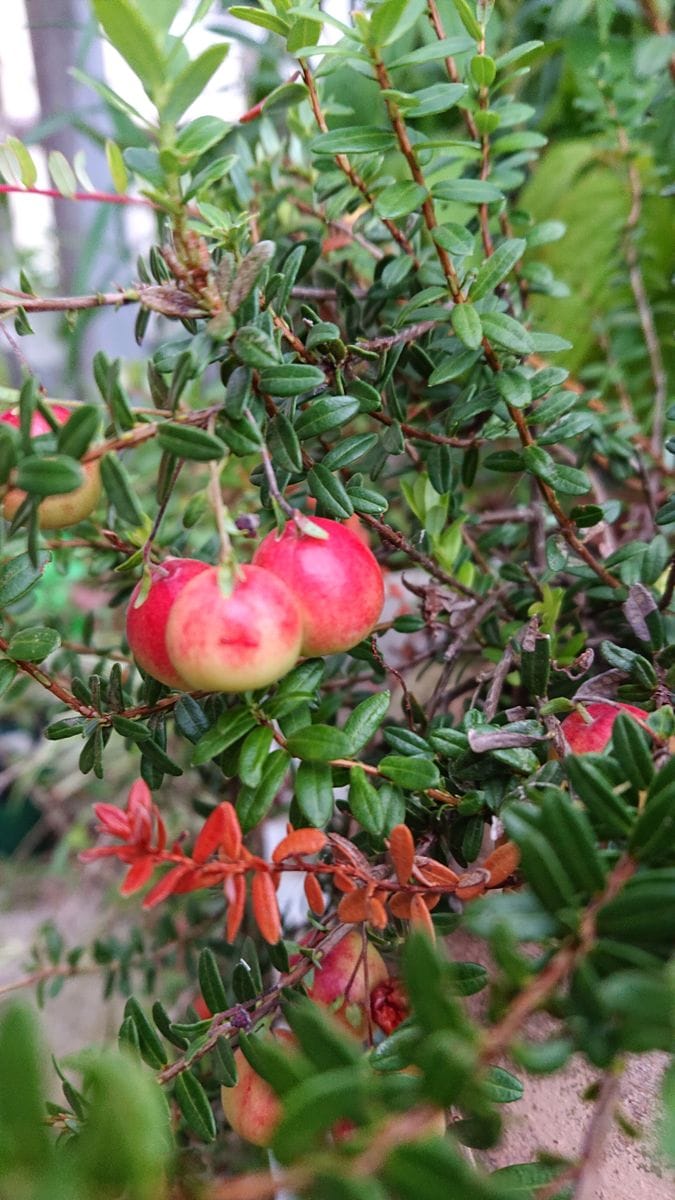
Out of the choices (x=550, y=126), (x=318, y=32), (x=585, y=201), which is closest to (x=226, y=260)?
(x=318, y=32)

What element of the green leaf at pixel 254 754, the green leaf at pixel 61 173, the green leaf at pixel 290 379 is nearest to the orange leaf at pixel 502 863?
the green leaf at pixel 254 754

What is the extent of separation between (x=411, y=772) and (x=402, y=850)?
0.13 feet

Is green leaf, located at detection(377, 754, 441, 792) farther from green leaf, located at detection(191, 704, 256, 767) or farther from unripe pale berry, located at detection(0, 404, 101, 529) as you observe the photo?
Answer: unripe pale berry, located at detection(0, 404, 101, 529)

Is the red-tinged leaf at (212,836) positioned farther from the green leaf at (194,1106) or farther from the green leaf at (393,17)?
the green leaf at (393,17)

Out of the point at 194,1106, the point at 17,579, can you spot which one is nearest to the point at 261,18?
the point at 17,579

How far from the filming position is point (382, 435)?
469 millimetres

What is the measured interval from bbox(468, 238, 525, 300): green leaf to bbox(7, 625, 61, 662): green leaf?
27 cm

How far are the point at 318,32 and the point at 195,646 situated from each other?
302mm

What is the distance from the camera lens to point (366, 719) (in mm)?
394

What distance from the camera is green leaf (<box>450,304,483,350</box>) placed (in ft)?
1.35

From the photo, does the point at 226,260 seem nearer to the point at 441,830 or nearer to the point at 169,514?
the point at 441,830

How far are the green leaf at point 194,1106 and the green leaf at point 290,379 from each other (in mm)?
297

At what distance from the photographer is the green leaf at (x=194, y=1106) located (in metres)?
0.36

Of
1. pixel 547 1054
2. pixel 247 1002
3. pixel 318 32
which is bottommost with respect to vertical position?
pixel 247 1002
